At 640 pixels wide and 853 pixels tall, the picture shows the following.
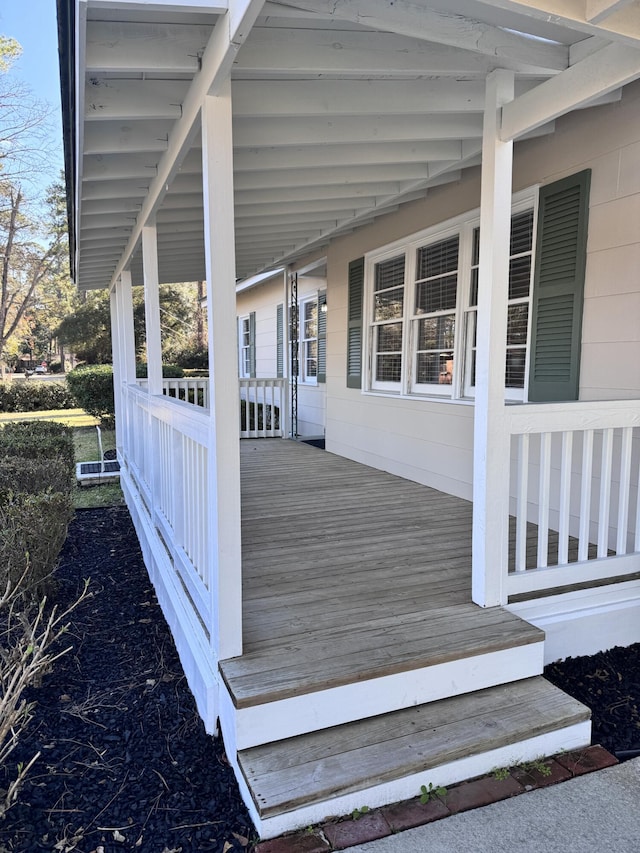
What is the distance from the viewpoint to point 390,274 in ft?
18.6

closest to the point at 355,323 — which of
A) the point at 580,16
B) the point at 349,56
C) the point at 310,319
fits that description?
the point at 310,319

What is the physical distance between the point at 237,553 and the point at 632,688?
2.02 metres

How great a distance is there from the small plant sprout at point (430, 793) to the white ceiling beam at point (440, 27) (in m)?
2.70

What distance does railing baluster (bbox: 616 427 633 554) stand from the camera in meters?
2.89

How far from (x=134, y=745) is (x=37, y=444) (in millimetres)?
4309

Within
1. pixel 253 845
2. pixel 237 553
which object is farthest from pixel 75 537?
pixel 253 845

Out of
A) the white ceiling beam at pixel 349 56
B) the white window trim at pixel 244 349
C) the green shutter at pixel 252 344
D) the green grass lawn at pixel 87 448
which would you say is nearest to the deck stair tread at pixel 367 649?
the white ceiling beam at pixel 349 56

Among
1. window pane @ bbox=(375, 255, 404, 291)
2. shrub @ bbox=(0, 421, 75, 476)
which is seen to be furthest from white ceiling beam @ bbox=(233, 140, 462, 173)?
shrub @ bbox=(0, 421, 75, 476)

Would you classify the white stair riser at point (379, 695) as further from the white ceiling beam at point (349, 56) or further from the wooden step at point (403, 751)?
the white ceiling beam at point (349, 56)

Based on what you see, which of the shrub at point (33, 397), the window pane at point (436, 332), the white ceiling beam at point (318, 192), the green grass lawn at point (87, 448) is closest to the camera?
the white ceiling beam at point (318, 192)

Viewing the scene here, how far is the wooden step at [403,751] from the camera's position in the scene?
177 centimetres

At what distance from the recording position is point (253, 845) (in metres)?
1.72

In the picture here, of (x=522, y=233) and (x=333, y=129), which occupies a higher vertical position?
(x=333, y=129)

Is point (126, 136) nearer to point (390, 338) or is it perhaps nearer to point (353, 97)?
point (353, 97)
